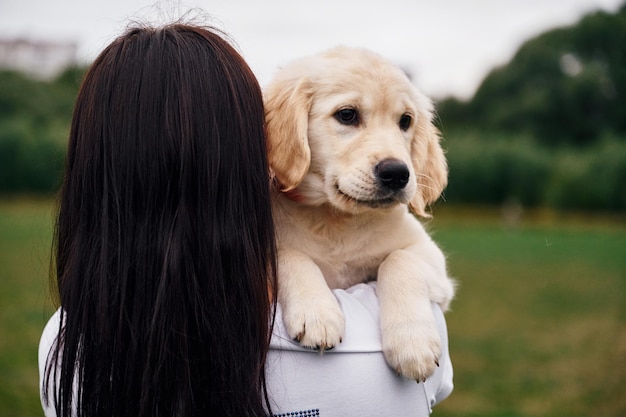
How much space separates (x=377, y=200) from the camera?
278 centimetres

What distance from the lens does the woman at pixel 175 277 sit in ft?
6.12

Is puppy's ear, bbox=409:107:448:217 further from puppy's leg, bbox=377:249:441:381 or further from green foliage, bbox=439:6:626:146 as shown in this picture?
green foliage, bbox=439:6:626:146

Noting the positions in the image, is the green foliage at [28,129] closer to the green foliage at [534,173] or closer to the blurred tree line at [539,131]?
the blurred tree line at [539,131]

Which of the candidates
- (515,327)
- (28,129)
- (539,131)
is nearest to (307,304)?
(515,327)

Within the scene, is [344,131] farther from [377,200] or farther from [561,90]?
Answer: [561,90]

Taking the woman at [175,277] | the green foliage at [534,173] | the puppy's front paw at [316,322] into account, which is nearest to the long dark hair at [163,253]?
the woman at [175,277]

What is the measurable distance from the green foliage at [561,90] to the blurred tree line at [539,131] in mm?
56

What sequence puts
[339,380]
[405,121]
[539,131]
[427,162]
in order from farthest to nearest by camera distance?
[539,131], [427,162], [405,121], [339,380]

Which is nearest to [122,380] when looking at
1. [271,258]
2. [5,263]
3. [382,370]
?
[271,258]

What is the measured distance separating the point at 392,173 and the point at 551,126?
3499cm

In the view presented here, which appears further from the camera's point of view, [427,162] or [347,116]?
→ [427,162]

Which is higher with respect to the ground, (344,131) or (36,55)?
(344,131)

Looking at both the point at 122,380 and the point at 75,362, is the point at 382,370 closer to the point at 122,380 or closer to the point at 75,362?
the point at 122,380

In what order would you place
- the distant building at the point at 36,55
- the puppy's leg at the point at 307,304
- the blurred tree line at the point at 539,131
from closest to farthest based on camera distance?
the puppy's leg at the point at 307,304 → the blurred tree line at the point at 539,131 → the distant building at the point at 36,55
